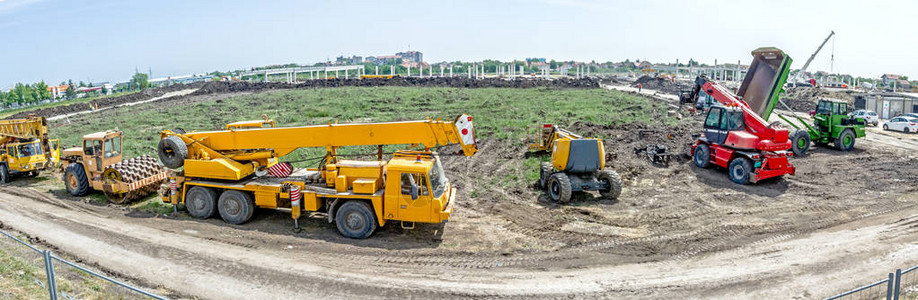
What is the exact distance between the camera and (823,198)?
16234 mm

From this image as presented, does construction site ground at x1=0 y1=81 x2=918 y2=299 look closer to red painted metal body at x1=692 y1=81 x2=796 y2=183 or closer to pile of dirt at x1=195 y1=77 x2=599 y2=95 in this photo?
red painted metal body at x1=692 y1=81 x2=796 y2=183

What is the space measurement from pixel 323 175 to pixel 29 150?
1340cm

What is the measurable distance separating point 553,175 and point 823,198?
8.32m

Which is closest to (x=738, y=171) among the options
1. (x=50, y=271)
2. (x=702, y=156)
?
(x=702, y=156)

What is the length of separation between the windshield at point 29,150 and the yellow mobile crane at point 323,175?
Result: 8571mm

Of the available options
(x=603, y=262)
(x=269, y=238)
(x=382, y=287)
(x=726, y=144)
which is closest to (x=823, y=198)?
(x=726, y=144)

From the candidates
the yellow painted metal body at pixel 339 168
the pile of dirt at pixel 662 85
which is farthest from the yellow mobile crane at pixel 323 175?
the pile of dirt at pixel 662 85

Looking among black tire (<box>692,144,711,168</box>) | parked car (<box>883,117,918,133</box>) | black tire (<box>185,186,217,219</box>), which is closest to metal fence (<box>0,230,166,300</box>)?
black tire (<box>185,186,217,219</box>)

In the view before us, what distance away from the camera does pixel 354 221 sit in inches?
497

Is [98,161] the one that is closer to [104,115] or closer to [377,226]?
[377,226]

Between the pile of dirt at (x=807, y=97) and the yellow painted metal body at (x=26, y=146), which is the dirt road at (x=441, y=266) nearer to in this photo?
the yellow painted metal body at (x=26, y=146)

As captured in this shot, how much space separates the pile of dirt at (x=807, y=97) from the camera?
4205cm

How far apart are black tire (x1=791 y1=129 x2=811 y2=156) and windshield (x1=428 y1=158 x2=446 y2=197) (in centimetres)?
1750

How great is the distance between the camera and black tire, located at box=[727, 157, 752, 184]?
17.5m
